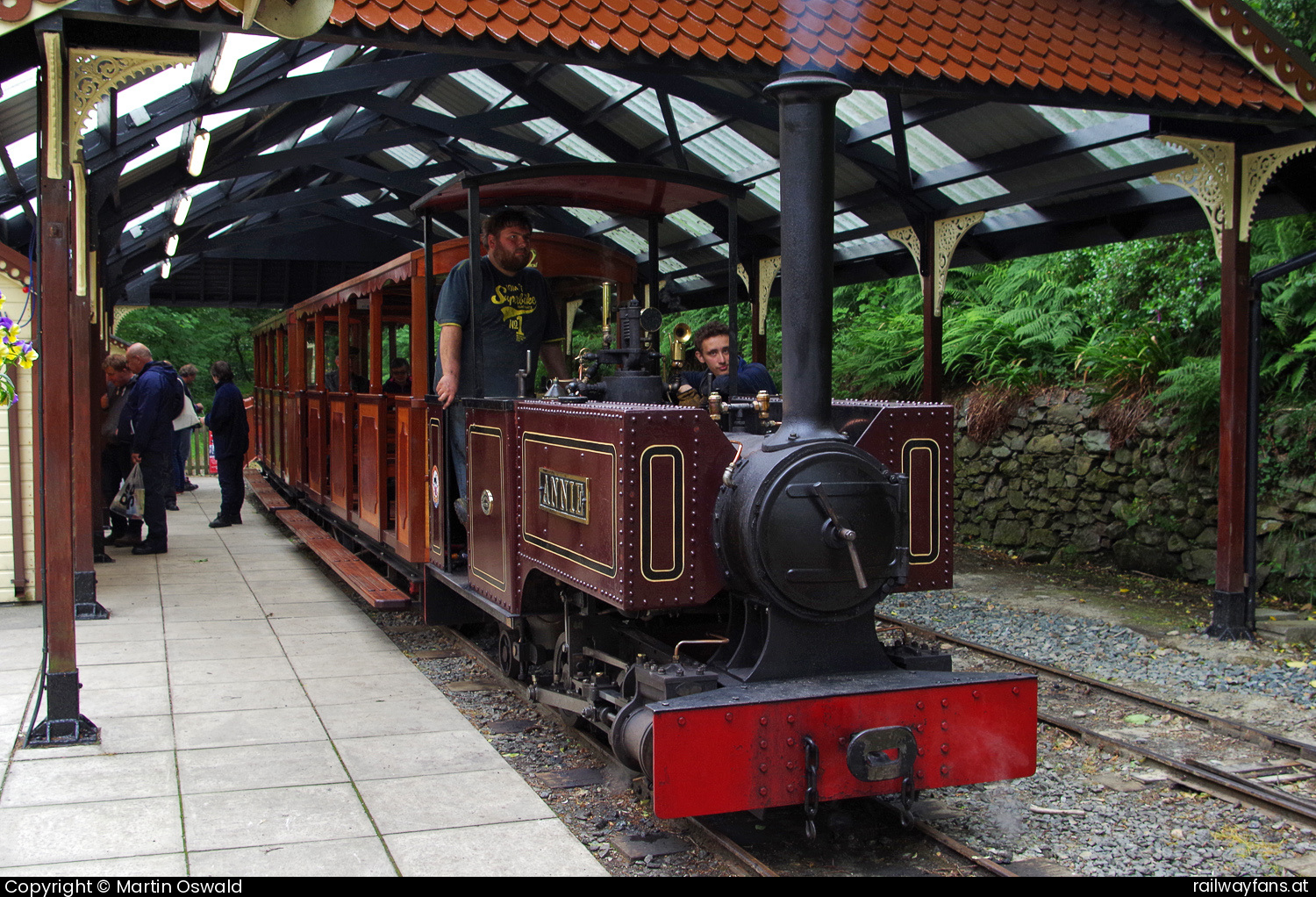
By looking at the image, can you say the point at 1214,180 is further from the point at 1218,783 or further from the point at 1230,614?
the point at 1218,783

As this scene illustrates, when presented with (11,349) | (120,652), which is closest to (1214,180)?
(11,349)

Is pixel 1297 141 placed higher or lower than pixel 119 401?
higher

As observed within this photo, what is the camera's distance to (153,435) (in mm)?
9844

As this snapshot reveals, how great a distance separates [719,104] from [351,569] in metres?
4.34

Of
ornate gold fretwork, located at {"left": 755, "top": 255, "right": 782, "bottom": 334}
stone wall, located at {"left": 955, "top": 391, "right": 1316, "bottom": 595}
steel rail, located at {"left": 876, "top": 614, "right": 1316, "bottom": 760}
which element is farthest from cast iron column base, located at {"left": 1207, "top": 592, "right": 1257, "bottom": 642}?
ornate gold fretwork, located at {"left": 755, "top": 255, "right": 782, "bottom": 334}

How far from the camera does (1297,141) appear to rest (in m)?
6.91

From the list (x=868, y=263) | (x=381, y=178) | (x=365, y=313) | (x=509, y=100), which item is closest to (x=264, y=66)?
(x=365, y=313)

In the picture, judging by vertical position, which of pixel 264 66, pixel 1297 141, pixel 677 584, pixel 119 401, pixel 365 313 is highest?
pixel 264 66

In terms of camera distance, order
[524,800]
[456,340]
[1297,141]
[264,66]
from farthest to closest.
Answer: [264,66]
[1297,141]
[456,340]
[524,800]

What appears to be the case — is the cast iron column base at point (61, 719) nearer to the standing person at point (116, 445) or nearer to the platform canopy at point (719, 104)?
the platform canopy at point (719, 104)

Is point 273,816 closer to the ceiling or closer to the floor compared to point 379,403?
closer to the floor

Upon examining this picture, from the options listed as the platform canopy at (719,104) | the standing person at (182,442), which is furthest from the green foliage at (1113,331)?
the standing person at (182,442)
